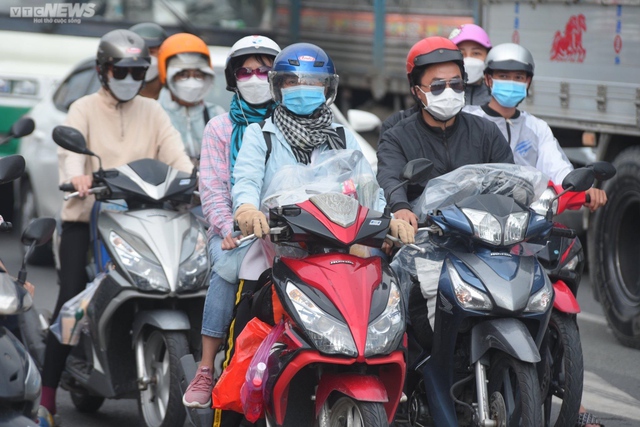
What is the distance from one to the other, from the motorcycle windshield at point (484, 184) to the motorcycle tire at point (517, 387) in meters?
0.77

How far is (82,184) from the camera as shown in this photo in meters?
6.39

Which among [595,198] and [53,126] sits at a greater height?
[595,198]

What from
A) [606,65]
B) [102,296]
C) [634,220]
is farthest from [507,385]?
[606,65]

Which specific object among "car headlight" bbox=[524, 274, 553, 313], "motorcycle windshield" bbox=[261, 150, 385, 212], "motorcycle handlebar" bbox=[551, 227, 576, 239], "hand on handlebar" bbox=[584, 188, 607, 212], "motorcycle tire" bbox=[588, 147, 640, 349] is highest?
"motorcycle windshield" bbox=[261, 150, 385, 212]

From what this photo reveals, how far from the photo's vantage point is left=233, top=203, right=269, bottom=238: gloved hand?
4836 millimetres

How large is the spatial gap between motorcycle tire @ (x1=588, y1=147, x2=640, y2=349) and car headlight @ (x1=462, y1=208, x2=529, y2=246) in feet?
11.9

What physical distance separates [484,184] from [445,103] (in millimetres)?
514

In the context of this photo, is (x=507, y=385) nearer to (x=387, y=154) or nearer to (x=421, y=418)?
(x=421, y=418)

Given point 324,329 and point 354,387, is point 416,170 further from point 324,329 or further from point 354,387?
point 354,387

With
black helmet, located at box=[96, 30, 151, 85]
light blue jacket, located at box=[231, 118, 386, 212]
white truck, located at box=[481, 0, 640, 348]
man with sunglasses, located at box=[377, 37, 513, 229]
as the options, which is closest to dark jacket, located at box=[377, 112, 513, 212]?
man with sunglasses, located at box=[377, 37, 513, 229]

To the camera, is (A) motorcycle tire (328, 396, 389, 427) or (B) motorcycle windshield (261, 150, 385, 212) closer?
(A) motorcycle tire (328, 396, 389, 427)

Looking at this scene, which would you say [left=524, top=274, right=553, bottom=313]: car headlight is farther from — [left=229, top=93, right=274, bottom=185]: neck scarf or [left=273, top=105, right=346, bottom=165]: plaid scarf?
[left=229, top=93, right=274, bottom=185]: neck scarf

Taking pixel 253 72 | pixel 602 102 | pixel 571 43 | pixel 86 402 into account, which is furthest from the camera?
pixel 571 43
